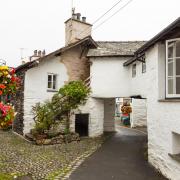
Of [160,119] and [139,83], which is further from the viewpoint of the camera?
[139,83]

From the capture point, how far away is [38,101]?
54.7 ft

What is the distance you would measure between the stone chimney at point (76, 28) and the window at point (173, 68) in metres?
11.2

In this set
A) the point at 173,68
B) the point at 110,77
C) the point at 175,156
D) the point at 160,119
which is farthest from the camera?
the point at 110,77

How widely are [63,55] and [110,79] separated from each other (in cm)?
397

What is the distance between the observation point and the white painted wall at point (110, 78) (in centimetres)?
1683

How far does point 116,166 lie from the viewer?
33.7 ft

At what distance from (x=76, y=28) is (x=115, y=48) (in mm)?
3693

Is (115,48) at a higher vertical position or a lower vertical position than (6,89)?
higher

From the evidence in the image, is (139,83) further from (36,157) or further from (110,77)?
(36,157)

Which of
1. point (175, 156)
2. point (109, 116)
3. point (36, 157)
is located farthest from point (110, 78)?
point (175, 156)

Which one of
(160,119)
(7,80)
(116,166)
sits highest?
(7,80)

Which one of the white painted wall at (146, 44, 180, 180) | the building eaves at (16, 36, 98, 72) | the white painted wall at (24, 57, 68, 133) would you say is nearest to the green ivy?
the white painted wall at (24, 57, 68, 133)

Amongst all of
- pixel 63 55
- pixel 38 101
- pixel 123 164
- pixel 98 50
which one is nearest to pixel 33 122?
pixel 38 101

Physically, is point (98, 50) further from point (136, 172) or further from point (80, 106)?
point (136, 172)
